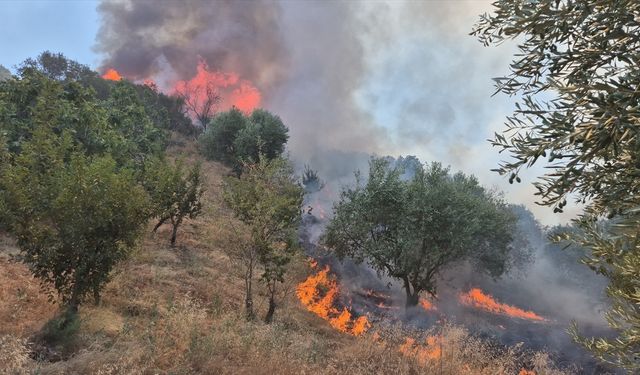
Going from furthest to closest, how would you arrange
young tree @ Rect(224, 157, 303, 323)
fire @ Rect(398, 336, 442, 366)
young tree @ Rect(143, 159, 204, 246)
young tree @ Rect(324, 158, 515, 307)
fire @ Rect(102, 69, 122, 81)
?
1. fire @ Rect(102, 69, 122, 81)
2. young tree @ Rect(324, 158, 515, 307)
3. young tree @ Rect(143, 159, 204, 246)
4. young tree @ Rect(224, 157, 303, 323)
5. fire @ Rect(398, 336, 442, 366)

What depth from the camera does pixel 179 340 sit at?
1030 cm

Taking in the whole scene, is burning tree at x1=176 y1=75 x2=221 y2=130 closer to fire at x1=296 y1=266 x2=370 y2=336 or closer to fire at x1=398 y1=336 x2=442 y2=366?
fire at x1=296 y1=266 x2=370 y2=336

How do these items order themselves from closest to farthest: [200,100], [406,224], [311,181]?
[406,224] → [311,181] → [200,100]

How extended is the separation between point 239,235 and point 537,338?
2650 centimetres

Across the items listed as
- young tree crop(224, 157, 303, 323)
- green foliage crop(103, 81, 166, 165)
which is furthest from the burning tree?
young tree crop(224, 157, 303, 323)

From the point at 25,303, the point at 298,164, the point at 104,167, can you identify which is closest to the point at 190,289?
the point at 25,303

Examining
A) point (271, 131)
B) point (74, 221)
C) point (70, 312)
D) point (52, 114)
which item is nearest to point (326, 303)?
point (70, 312)

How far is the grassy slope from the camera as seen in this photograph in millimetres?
8547

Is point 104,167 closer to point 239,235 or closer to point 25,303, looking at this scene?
point 25,303

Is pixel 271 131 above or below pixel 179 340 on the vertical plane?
above

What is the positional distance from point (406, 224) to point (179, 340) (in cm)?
1889

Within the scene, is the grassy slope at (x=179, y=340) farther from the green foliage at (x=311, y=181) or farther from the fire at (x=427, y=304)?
the green foliage at (x=311, y=181)

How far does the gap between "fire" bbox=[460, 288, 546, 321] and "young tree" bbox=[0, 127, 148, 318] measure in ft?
121

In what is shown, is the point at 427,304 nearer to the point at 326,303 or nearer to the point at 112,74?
the point at 326,303
